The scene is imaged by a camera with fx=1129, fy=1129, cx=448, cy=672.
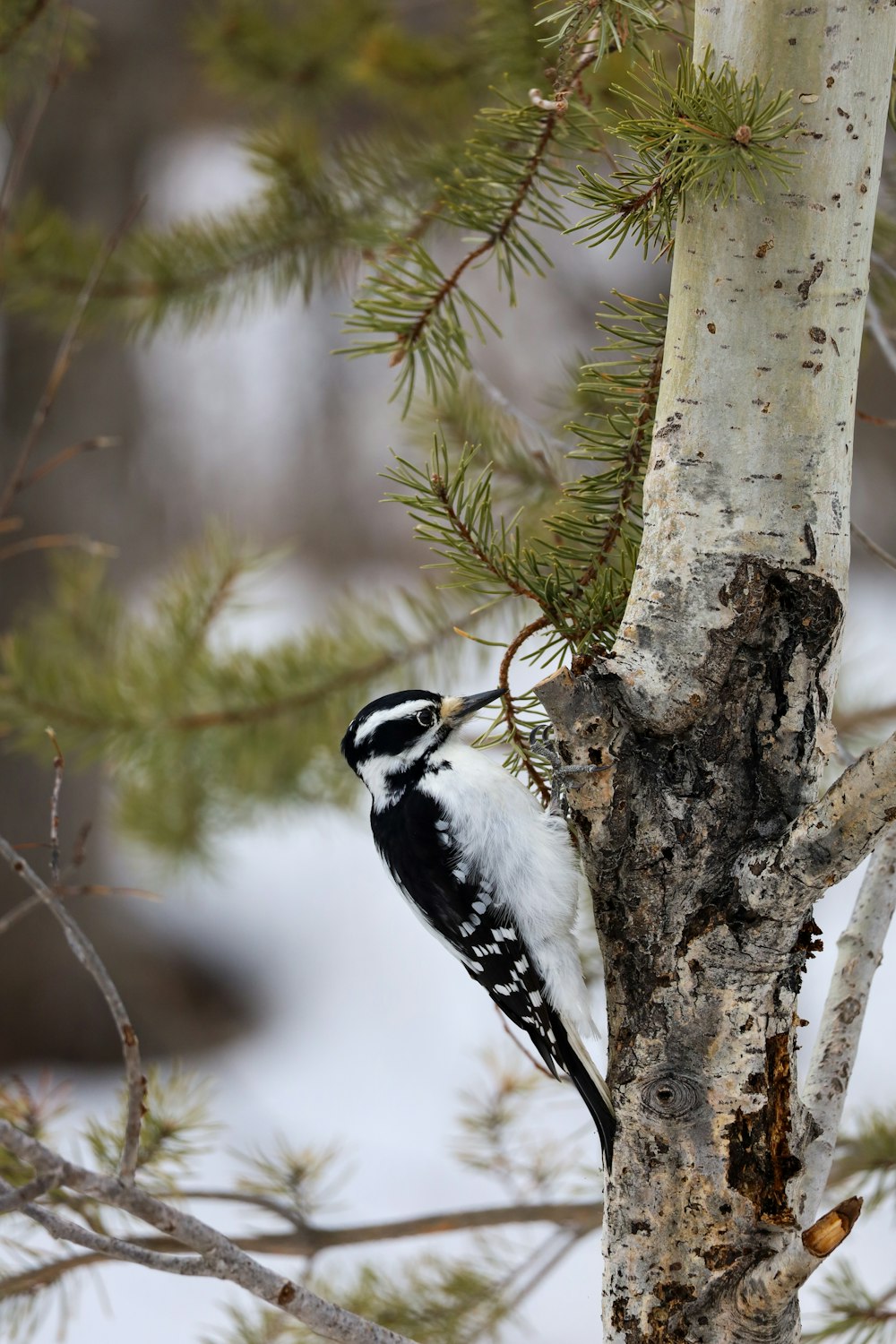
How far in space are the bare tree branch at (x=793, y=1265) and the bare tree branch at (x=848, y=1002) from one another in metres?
0.17

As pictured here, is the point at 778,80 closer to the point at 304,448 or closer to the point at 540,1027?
the point at 540,1027

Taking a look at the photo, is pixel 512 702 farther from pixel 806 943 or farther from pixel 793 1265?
pixel 793 1265

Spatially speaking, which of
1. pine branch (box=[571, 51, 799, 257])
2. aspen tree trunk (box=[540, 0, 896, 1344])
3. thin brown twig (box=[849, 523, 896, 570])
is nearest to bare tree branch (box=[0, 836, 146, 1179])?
aspen tree trunk (box=[540, 0, 896, 1344])

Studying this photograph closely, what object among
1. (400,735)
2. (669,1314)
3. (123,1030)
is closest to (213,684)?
(400,735)

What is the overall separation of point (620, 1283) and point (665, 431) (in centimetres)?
76

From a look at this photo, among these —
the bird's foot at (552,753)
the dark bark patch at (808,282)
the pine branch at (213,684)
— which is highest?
the pine branch at (213,684)

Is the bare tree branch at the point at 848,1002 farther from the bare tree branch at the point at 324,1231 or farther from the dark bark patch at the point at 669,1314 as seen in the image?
the bare tree branch at the point at 324,1231

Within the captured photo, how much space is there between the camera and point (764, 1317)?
3.12ft

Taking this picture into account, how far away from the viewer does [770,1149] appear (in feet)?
3.30

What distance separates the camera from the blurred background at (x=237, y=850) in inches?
158

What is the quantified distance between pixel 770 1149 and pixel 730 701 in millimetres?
400

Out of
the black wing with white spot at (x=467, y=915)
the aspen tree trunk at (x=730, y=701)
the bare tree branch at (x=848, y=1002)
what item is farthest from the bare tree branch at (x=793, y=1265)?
the black wing with white spot at (x=467, y=915)

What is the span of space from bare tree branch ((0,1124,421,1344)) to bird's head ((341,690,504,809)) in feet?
2.55

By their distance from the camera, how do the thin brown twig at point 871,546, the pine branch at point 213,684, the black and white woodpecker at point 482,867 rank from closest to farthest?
1. the thin brown twig at point 871,546
2. the black and white woodpecker at point 482,867
3. the pine branch at point 213,684
